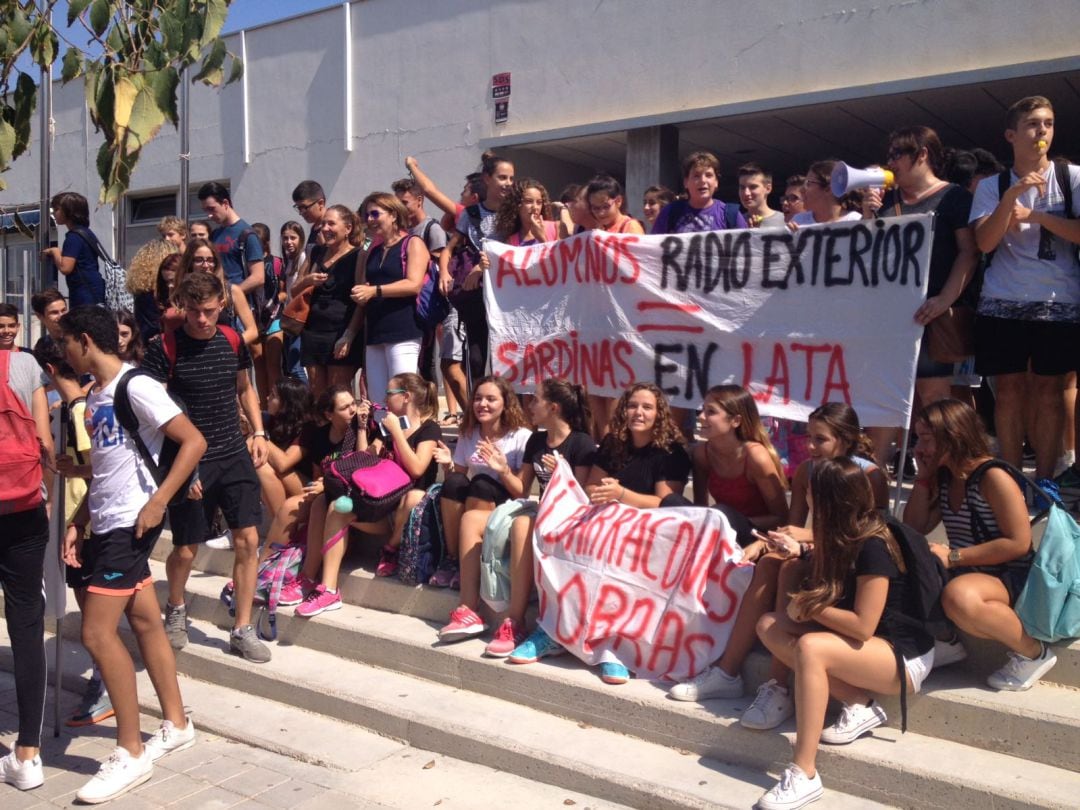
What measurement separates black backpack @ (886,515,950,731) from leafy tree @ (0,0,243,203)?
2.91 metres

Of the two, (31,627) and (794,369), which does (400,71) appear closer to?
(794,369)

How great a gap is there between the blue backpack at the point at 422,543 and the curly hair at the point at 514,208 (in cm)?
193

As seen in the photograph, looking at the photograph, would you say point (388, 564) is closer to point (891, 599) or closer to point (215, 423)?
point (215, 423)

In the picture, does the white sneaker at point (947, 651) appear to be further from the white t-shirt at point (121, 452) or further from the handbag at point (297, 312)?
the handbag at point (297, 312)

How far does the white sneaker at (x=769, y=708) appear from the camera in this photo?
4.20 metres

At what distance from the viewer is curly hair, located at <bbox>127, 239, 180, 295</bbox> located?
7.45 m

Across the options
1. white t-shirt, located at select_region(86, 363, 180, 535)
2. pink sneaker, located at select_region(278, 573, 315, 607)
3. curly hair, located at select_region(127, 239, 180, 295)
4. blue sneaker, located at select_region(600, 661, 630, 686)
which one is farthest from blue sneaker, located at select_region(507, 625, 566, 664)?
curly hair, located at select_region(127, 239, 180, 295)

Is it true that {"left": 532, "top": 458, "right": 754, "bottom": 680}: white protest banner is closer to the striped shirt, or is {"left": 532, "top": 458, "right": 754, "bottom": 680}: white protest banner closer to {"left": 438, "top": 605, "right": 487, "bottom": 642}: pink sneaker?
{"left": 438, "top": 605, "right": 487, "bottom": 642}: pink sneaker

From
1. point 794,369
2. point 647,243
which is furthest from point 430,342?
point 794,369

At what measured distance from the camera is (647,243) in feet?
20.7

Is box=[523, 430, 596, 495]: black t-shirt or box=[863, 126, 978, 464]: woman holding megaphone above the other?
box=[863, 126, 978, 464]: woman holding megaphone

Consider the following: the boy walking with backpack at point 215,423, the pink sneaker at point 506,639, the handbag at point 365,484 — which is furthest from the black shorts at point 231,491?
the pink sneaker at point 506,639

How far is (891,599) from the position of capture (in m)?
4.15

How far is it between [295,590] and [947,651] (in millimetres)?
3622
